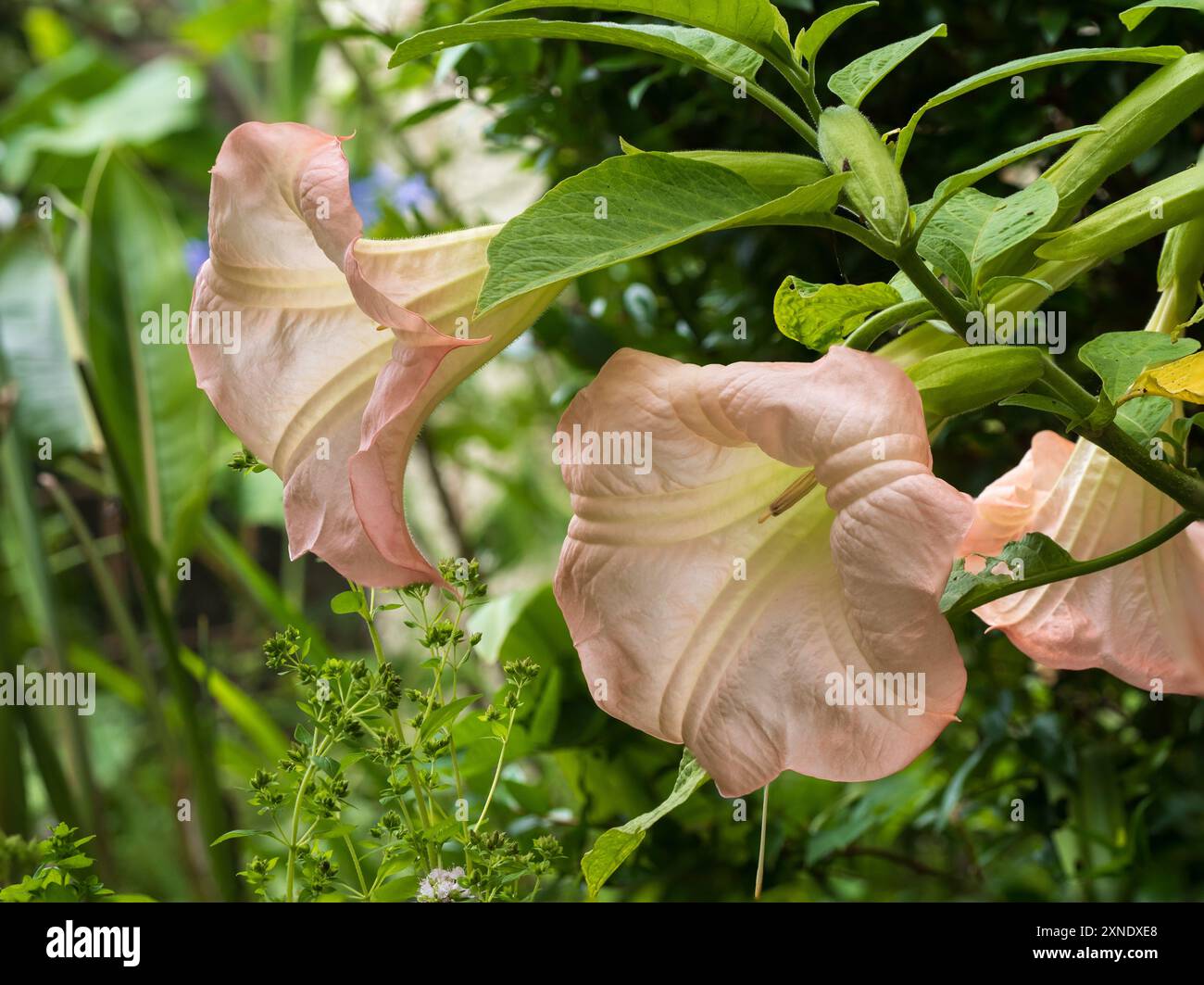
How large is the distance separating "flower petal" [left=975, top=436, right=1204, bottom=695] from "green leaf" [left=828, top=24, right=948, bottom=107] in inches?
7.3

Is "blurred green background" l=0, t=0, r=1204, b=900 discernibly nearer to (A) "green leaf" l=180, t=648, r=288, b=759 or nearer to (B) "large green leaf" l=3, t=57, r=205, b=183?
(A) "green leaf" l=180, t=648, r=288, b=759

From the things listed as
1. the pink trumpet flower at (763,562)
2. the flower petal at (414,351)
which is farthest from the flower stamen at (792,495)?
the flower petal at (414,351)

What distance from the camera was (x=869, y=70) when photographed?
0.37 metres

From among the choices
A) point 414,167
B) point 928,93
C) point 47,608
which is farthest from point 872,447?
point 414,167

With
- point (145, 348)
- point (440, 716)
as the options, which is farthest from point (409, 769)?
point (145, 348)

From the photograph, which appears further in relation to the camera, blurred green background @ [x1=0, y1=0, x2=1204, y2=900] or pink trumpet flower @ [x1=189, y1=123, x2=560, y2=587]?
blurred green background @ [x1=0, y1=0, x2=1204, y2=900]

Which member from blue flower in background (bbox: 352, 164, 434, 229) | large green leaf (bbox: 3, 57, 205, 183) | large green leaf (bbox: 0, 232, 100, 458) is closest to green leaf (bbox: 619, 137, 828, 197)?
blue flower in background (bbox: 352, 164, 434, 229)

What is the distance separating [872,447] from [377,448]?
0.15m

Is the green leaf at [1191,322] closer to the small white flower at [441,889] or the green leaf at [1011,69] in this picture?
the green leaf at [1011,69]

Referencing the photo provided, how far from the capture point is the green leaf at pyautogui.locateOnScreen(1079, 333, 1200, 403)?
0.35 metres

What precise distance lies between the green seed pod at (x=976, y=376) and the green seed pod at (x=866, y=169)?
0.15 ft

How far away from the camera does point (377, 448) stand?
1.14 ft

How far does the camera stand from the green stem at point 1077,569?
384 millimetres

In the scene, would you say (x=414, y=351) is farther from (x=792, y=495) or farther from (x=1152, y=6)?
(x=1152, y=6)
